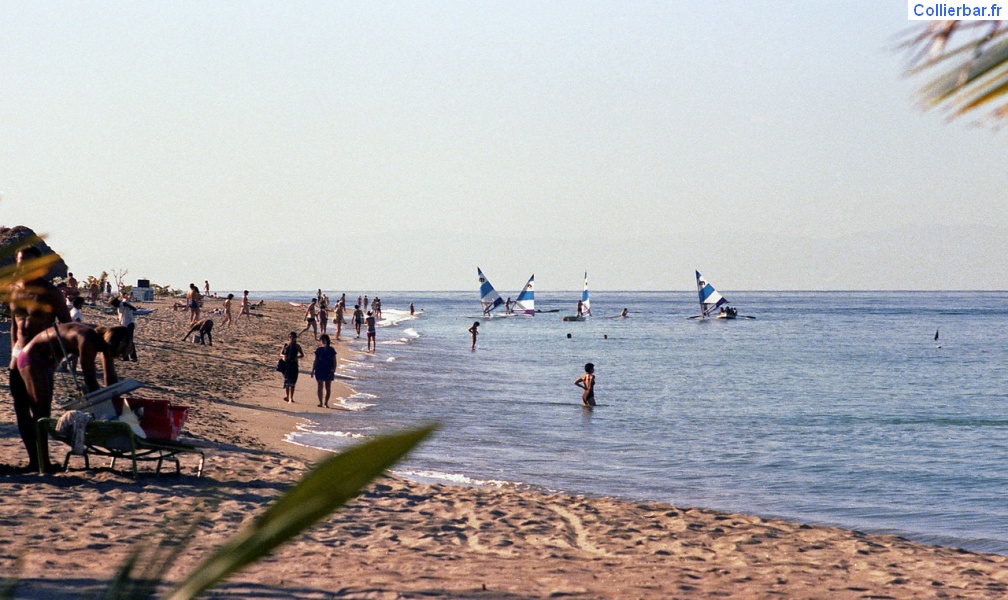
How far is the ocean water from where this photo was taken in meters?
11.6

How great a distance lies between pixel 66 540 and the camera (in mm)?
6293

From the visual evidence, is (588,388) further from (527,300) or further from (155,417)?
(527,300)

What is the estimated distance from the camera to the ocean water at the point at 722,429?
457 inches

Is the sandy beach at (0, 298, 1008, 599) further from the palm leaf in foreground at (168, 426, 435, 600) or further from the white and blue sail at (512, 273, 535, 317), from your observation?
the white and blue sail at (512, 273, 535, 317)

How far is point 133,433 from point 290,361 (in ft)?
31.3

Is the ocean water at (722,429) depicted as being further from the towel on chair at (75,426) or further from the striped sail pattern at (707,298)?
the striped sail pattern at (707,298)

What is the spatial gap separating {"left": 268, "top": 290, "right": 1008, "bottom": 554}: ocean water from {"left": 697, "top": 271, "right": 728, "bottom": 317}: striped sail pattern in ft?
105

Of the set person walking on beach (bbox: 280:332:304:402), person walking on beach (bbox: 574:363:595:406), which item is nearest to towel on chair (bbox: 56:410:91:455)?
person walking on beach (bbox: 280:332:304:402)

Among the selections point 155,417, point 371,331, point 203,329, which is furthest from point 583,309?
point 155,417

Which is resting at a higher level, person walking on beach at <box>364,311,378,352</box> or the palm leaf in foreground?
the palm leaf in foreground

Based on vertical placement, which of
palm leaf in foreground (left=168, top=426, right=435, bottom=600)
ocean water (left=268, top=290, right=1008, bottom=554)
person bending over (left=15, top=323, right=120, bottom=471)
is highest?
palm leaf in foreground (left=168, top=426, right=435, bottom=600)

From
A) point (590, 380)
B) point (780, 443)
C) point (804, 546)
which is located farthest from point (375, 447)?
point (590, 380)

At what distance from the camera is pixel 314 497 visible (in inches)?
25.1

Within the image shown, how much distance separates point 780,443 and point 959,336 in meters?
52.9
